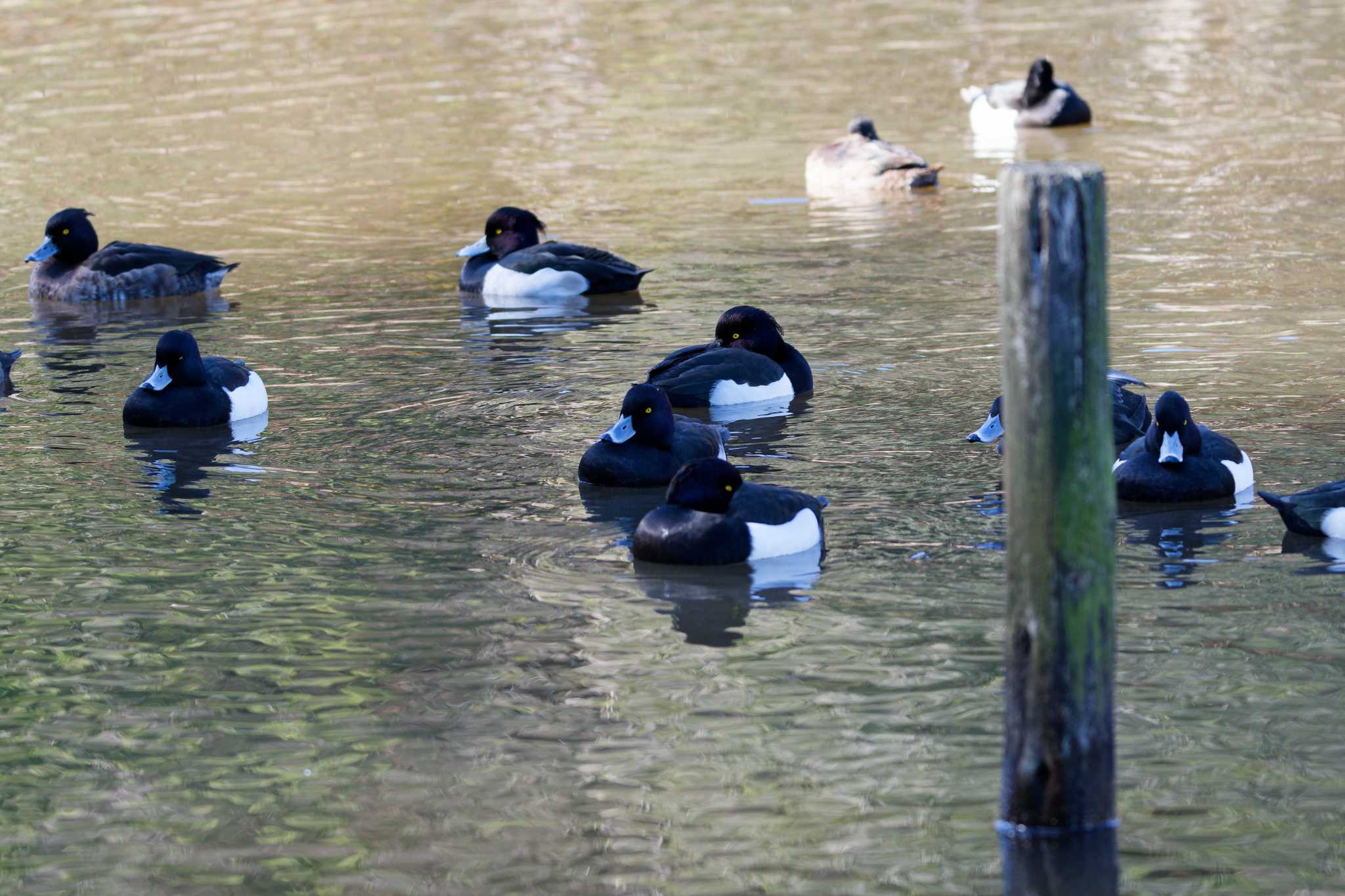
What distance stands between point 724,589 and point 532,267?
9835 millimetres

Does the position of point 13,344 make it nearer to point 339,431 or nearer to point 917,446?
point 339,431

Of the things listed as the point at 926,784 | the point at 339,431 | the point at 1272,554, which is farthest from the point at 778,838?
the point at 339,431

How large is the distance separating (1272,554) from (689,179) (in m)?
16.5

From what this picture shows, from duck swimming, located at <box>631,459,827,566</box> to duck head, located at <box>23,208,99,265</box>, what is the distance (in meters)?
11.5

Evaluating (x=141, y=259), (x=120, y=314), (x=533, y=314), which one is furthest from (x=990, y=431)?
(x=141, y=259)

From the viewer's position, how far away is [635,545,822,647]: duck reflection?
10016mm

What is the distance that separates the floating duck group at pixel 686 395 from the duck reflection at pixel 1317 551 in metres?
0.06

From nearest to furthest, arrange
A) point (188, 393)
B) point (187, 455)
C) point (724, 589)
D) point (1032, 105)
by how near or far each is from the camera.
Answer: point (724, 589) → point (187, 455) → point (188, 393) → point (1032, 105)

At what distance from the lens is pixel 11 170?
2844 centimetres

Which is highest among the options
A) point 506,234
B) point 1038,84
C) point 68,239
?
point 1038,84

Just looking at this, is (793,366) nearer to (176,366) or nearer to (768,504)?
(768,504)

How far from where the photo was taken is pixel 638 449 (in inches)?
495

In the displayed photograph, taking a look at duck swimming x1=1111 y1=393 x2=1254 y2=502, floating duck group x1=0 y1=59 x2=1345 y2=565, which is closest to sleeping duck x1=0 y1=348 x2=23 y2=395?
floating duck group x1=0 y1=59 x2=1345 y2=565

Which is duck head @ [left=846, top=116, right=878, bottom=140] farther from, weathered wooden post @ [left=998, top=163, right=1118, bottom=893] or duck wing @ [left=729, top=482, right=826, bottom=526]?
weathered wooden post @ [left=998, top=163, right=1118, bottom=893]
